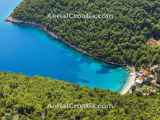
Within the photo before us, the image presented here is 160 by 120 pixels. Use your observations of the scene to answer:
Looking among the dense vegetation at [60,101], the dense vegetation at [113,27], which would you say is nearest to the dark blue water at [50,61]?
the dense vegetation at [113,27]

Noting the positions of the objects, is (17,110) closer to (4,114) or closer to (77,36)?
(4,114)

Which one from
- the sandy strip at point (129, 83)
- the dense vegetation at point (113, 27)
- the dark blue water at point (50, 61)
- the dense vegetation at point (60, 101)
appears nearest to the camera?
the dense vegetation at point (60, 101)

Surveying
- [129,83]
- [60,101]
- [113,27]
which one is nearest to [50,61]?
[113,27]

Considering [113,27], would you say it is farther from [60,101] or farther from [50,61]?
[60,101]

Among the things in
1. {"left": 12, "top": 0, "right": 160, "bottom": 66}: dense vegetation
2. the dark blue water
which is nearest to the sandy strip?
the dark blue water

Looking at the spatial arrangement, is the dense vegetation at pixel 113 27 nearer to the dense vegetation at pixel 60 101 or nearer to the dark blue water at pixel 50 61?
the dark blue water at pixel 50 61

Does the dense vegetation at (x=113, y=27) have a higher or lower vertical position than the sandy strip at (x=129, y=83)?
higher

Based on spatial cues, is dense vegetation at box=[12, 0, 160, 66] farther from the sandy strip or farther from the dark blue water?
the sandy strip
